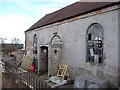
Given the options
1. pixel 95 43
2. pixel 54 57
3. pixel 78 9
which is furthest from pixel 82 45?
pixel 78 9

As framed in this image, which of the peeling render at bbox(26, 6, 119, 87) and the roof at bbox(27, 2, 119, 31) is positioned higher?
the roof at bbox(27, 2, 119, 31)

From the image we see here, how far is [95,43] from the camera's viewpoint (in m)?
7.23

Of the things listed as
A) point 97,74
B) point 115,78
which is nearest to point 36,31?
point 97,74

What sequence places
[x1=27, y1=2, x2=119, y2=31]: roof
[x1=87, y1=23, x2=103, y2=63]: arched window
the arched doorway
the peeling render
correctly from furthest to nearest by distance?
the arched doorway < [x1=27, y1=2, x2=119, y2=31]: roof < [x1=87, y1=23, x2=103, y2=63]: arched window < the peeling render

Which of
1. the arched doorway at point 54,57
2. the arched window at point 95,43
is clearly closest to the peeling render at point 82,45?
the arched doorway at point 54,57

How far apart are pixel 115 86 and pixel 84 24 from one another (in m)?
4.03

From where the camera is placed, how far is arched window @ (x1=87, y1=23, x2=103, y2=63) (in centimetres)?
693

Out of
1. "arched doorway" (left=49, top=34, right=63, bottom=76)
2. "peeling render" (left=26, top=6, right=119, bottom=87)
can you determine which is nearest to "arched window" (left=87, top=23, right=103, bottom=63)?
"peeling render" (left=26, top=6, right=119, bottom=87)

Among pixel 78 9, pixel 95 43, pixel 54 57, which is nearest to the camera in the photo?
pixel 95 43

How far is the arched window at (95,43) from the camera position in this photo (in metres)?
6.93

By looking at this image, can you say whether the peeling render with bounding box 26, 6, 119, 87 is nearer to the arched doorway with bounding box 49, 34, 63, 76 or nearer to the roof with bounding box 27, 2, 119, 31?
the arched doorway with bounding box 49, 34, 63, 76

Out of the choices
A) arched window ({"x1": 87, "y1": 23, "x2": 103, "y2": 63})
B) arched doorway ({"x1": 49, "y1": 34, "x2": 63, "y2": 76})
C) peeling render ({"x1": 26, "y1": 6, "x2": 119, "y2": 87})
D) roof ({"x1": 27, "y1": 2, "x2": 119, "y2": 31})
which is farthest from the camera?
arched doorway ({"x1": 49, "y1": 34, "x2": 63, "y2": 76})

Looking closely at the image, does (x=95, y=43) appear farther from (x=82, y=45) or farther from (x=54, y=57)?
(x=54, y=57)

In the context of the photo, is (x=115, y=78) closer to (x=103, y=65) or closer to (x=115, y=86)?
(x=115, y=86)
